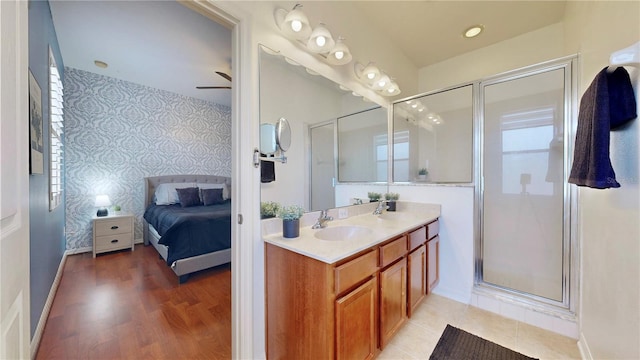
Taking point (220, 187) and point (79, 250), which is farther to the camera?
point (220, 187)

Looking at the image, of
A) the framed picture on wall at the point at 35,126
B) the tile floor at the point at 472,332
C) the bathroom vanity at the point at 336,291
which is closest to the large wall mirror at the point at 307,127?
the bathroom vanity at the point at 336,291

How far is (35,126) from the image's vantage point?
5.65ft

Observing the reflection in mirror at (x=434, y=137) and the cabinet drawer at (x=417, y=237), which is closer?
the cabinet drawer at (x=417, y=237)

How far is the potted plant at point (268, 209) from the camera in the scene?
1452mm

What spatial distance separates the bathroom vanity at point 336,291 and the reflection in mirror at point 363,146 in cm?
72

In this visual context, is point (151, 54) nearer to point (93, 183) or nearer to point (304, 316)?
point (93, 183)

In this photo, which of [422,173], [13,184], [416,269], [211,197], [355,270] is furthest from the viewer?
[211,197]

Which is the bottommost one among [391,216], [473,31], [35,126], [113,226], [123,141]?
[113,226]

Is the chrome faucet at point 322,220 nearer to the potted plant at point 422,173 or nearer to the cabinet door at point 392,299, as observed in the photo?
the cabinet door at point 392,299

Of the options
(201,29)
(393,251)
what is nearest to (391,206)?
(393,251)

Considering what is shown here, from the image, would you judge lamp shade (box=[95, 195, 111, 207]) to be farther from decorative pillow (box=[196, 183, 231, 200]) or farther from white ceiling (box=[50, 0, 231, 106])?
white ceiling (box=[50, 0, 231, 106])

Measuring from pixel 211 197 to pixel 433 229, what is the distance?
141 inches

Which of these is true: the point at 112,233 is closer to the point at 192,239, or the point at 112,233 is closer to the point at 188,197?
the point at 188,197

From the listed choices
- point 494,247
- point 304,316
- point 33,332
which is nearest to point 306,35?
point 304,316
